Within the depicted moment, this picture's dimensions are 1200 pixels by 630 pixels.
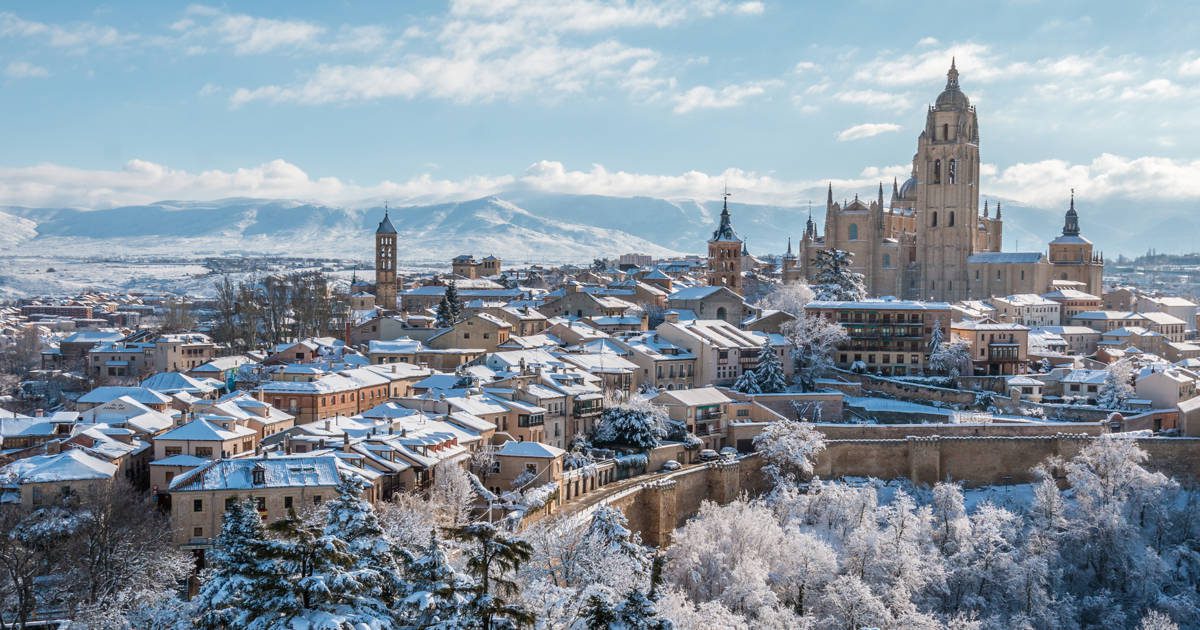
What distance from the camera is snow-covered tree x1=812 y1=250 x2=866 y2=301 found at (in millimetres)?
75250

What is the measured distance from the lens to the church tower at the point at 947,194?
305ft

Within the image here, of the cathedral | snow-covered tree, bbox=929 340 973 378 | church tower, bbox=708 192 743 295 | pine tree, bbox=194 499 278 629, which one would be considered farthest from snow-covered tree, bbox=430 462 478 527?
the cathedral

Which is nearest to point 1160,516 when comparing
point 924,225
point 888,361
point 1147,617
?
point 1147,617

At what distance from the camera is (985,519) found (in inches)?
1784

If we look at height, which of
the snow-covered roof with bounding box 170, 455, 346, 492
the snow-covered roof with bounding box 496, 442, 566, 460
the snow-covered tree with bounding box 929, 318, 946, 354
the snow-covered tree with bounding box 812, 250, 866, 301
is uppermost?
the snow-covered tree with bounding box 812, 250, 866, 301

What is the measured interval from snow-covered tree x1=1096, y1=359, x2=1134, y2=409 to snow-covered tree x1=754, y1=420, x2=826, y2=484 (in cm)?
1572

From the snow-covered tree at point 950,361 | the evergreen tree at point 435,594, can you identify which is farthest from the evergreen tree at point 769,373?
the evergreen tree at point 435,594

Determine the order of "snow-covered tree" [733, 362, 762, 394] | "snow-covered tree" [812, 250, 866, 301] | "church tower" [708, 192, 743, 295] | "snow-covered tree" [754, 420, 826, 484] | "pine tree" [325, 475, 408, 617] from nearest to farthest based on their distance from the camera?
1. "pine tree" [325, 475, 408, 617]
2. "snow-covered tree" [754, 420, 826, 484]
3. "snow-covered tree" [733, 362, 762, 394]
4. "snow-covered tree" [812, 250, 866, 301]
5. "church tower" [708, 192, 743, 295]

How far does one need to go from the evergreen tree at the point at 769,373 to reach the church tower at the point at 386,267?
38.5m

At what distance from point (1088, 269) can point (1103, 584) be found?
61178 mm

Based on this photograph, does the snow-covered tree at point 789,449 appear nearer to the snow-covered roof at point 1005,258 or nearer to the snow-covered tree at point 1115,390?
the snow-covered tree at point 1115,390

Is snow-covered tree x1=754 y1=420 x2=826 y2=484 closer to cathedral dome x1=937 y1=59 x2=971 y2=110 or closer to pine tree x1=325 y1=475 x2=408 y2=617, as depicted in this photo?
pine tree x1=325 y1=475 x2=408 y2=617

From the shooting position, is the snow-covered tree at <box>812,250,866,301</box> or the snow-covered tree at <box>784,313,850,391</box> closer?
the snow-covered tree at <box>784,313,850,391</box>

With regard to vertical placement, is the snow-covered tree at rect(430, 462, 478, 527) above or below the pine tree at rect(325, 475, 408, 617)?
below
